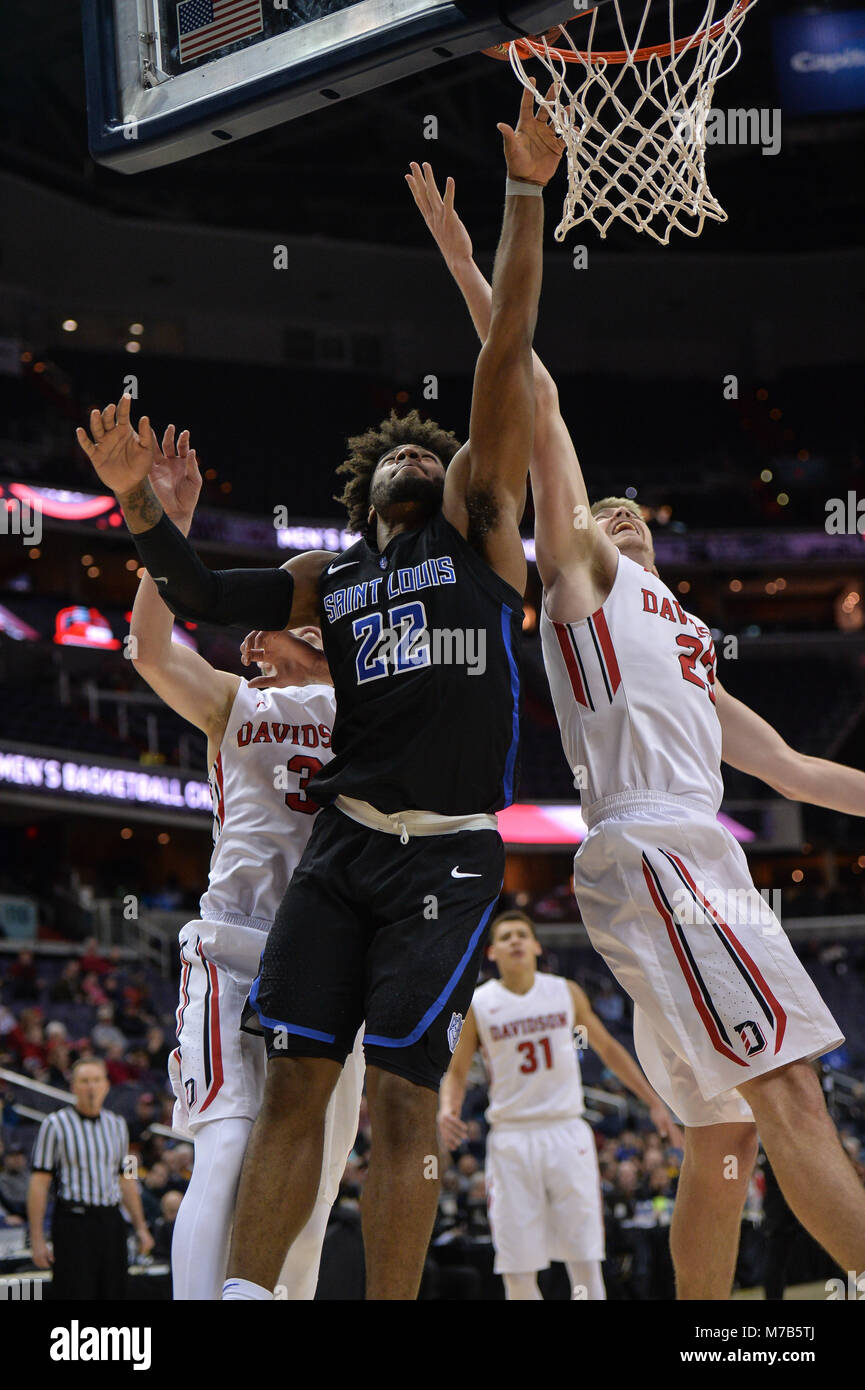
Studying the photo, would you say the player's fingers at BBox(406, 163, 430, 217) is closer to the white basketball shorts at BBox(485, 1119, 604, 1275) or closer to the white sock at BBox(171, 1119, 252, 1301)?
the white sock at BBox(171, 1119, 252, 1301)

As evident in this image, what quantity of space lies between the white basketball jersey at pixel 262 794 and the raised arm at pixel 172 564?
580mm

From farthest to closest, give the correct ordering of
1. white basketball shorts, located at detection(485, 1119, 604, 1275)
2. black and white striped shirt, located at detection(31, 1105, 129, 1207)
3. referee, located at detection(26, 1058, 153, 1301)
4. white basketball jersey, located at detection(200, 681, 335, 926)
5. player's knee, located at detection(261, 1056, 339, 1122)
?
black and white striped shirt, located at detection(31, 1105, 129, 1207) < referee, located at detection(26, 1058, 153, 1301) < white basketball shorts, located at detection(485, 1119, 604, 1275) < white basketball jersey, located at detection(200, 681, 335, 926) < player's knee, located at detection(261, 1056, 339, 1122)

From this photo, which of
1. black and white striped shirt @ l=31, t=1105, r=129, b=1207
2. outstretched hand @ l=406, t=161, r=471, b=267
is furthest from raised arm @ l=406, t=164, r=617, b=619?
black and white striped shirt @ l=31, t=1105, r=129, b=1207

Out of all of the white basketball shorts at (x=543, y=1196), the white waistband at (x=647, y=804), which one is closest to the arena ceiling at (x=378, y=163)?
the white basketball shorts at (x=543, y=1196)

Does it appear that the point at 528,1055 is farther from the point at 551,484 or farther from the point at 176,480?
the point at 176,480

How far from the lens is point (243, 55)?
383 centimetres

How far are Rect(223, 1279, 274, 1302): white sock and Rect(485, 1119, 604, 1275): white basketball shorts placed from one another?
4677 mm

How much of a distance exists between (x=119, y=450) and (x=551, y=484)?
1283mm

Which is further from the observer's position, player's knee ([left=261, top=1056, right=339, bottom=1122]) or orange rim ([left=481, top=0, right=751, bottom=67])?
orange rim ([left=481, top=0, right=751, bottom=67])

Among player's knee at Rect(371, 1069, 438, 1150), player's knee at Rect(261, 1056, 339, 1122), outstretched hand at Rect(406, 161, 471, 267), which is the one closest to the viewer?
player's knee at Rect(371, 1069, 438, 1150)

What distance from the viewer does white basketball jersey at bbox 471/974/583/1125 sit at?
26.7 feet

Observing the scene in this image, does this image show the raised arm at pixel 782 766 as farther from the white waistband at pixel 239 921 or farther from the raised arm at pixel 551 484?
the white waistband at pixel 239 921

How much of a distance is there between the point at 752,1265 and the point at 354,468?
10.7 metres
